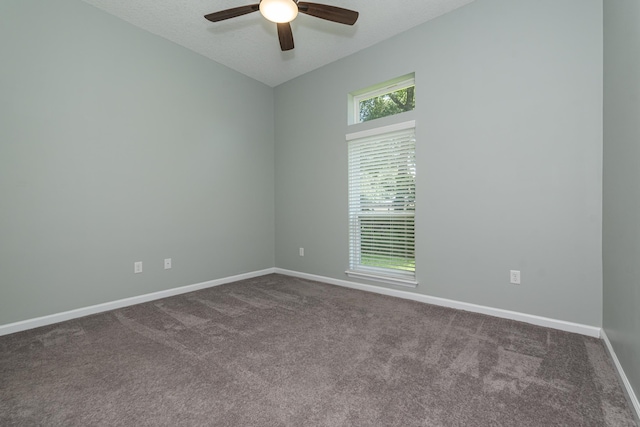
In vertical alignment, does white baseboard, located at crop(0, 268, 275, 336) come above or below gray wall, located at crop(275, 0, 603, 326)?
below

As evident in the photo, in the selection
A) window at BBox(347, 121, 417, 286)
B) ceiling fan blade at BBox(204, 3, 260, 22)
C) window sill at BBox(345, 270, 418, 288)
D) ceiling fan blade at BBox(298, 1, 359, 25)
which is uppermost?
ceiling fan blade at BBox(204, 3, 260, 22)

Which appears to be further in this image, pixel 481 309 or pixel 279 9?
pixel 481 309

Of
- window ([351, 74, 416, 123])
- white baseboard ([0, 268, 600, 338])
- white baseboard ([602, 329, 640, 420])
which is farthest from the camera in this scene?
window ([351, 74, 416, 123])

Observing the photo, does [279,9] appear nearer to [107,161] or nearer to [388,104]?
[388,104]

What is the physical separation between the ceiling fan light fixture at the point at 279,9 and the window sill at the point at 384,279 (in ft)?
8.83

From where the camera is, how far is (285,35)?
2.48m

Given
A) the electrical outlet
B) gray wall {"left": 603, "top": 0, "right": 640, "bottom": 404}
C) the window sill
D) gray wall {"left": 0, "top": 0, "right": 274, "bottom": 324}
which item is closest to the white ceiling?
gray wall {"left": 0, "top": 0, "right": 274, "bottom": 324}

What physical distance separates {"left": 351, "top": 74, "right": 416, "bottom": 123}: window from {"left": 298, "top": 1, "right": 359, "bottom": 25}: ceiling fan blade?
1103mm

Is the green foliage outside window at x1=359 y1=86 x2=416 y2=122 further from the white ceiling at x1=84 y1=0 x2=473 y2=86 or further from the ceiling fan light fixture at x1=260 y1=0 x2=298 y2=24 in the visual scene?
the ceiling fan light fixture at x1=260 y1=0 x2=298 y2=24

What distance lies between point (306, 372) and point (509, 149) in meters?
2.43

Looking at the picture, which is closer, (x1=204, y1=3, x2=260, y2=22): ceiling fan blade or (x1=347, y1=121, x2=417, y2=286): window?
(x1=204, y1=3, x2=260, y2=22): ceiling fan blade

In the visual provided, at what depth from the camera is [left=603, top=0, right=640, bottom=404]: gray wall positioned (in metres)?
1.37

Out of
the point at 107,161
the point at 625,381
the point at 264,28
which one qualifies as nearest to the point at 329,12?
the point at 264,28

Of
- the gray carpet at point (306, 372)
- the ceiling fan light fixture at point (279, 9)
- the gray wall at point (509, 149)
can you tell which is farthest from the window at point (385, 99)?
the gray carpet at point (306, 372)
